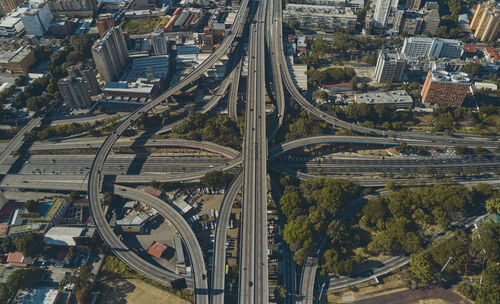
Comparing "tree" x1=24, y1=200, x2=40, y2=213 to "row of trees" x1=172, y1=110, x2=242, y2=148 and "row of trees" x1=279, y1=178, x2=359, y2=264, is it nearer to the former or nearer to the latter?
"row of trees" x1=172, y1=110, x2=242, y2=148

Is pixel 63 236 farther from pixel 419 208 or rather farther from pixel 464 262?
pixel 464 262

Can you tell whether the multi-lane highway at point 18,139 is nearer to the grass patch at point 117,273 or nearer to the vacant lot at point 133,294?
the grass patch at point 117,273

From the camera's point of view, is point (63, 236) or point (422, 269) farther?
point (63, 236)

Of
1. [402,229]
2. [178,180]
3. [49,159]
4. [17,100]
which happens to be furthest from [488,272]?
[17,100]

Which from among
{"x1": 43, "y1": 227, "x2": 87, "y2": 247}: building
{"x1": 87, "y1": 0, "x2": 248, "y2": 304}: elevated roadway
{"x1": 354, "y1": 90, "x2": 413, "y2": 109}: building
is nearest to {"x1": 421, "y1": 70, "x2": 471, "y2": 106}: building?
{"x1": 354, "y1": 90, "x2": 413, "y2": 109}: building

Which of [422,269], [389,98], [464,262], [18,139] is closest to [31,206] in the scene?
[18,139]

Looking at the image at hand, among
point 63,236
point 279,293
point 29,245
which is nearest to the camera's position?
point 279,293

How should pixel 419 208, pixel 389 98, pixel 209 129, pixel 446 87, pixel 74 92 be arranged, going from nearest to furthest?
pixel 419 208 → pixel 209 129 → pixel 446 87 → pixel 74 92 → pixel 389 98

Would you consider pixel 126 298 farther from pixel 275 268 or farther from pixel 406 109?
pixel 406 109
